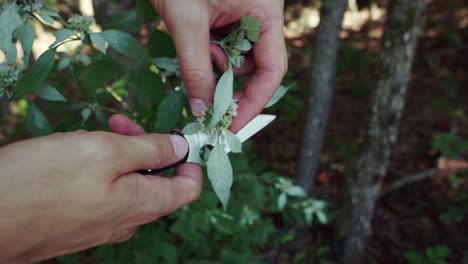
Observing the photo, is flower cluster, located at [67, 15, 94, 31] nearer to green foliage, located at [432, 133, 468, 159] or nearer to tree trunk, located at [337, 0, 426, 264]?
tree trunk, located at [337, 0, 426, 264]

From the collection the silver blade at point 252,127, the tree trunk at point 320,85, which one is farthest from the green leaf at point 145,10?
the tree trunk at point 320,85

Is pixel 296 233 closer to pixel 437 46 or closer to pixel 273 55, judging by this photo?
pixel 273 55

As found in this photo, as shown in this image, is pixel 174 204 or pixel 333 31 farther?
pixel 333 31

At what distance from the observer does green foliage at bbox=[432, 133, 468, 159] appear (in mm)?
2615

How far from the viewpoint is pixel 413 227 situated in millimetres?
2463

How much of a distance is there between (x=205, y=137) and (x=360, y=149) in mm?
1255

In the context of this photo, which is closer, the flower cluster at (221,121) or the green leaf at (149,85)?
the flower cluster at (221,121)

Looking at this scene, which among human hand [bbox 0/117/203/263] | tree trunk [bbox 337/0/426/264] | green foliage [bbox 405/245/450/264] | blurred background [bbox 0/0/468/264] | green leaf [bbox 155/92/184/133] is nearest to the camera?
human hand [bbox 0/117/203/263]

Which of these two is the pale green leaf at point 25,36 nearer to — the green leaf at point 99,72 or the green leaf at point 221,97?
the green leaf at point 99,72

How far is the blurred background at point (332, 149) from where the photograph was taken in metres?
1.36

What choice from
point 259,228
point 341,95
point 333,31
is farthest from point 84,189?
point 341,95

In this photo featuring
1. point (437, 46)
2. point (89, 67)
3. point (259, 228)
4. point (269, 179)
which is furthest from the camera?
point (437, 46)

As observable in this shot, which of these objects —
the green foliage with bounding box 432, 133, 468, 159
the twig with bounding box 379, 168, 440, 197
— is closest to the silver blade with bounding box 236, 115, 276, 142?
the twig with bounding box 379, 168, 440, 197

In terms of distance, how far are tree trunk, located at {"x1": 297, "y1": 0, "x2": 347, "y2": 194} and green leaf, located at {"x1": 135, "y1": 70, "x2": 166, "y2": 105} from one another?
3.24ft
